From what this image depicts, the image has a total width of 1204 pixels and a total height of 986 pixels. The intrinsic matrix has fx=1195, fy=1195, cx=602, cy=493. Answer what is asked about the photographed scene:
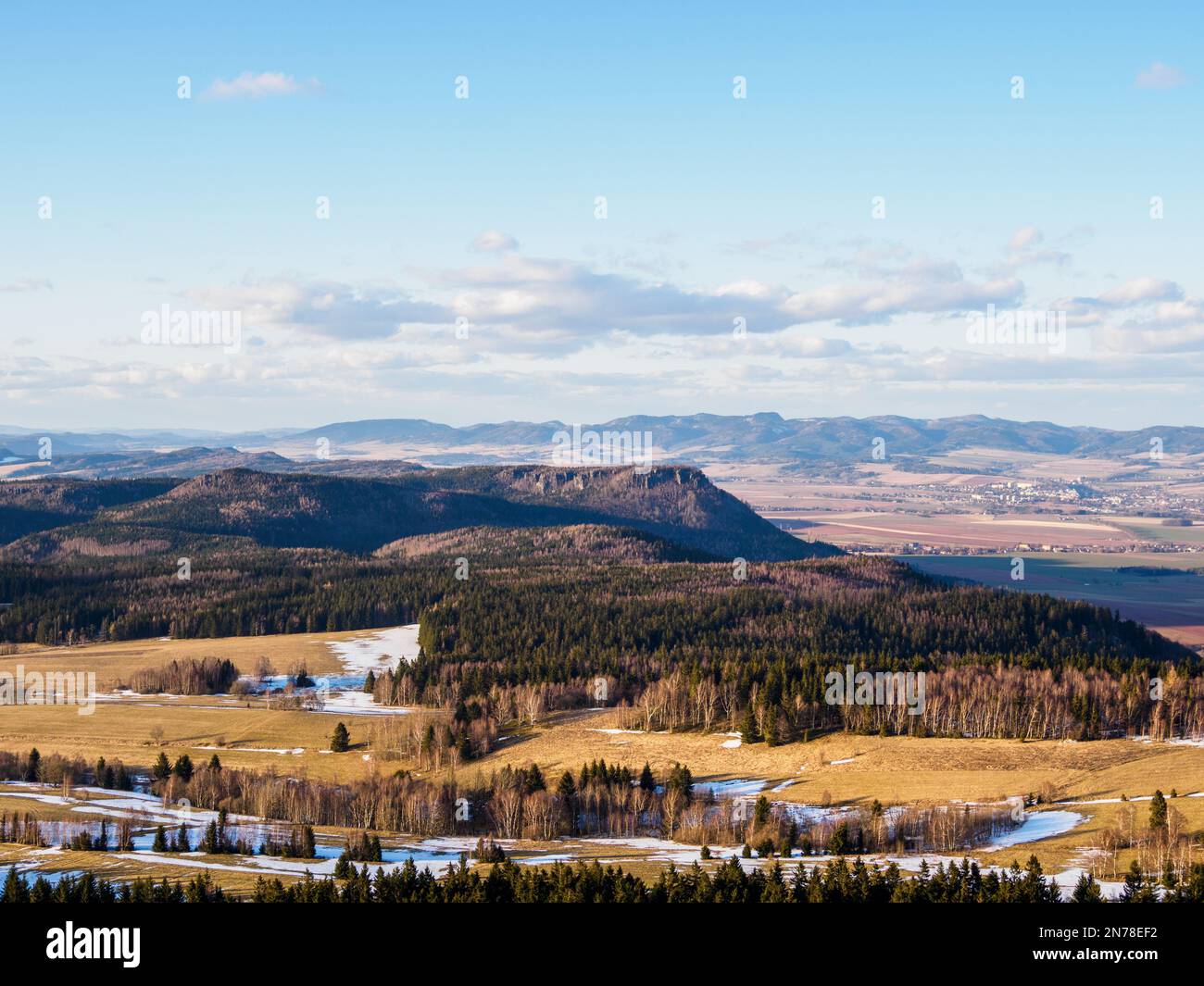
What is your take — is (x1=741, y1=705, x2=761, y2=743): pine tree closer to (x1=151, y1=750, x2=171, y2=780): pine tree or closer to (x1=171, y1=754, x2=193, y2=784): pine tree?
(x1=171, y1=754, x2=193, y2=784): pine tree

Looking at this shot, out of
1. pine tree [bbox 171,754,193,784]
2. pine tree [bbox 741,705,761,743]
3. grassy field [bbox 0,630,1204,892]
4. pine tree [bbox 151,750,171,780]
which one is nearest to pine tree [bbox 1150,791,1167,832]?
grassy field [bbox 0,630,1204,892]

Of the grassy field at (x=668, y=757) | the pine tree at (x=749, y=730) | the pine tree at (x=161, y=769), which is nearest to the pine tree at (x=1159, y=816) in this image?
the grassy field at (x=668, y=757)

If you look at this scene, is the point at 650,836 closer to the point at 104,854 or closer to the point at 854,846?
the point at 854,846

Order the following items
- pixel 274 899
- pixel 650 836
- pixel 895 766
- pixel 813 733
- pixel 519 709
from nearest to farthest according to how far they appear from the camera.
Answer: pixel 274 899 < pixel 650 836 < pixel 895 766 < pixel 813 733 < pixel 519 709

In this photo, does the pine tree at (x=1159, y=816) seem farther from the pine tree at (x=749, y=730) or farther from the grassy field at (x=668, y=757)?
the pine tree at (x=749, y=730)

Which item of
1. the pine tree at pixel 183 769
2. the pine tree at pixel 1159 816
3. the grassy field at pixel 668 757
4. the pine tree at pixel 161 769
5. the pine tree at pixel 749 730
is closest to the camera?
the pine tree at pixel 1159 816

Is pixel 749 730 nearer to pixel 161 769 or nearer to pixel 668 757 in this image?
pixel 668 757

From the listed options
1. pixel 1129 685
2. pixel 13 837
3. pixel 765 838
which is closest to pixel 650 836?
pixel 765 838

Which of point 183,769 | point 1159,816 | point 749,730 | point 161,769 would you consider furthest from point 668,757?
point 1159,816
